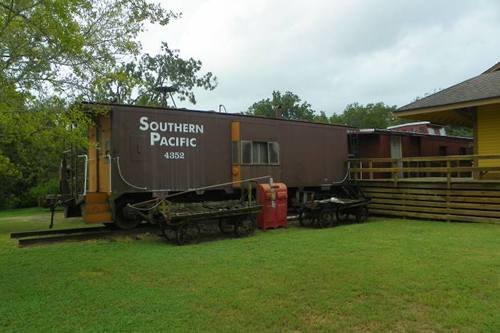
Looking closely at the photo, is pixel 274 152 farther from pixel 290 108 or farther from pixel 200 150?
pixel 290 108

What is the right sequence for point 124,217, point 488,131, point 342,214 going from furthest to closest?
point 488,131
point 342,214
point 124,217

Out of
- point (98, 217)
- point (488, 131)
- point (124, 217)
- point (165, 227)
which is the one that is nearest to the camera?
point (165, 227)

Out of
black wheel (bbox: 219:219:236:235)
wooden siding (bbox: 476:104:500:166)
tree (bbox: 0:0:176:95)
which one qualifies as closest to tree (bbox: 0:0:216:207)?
tree (bbox: 0:0:176:95)

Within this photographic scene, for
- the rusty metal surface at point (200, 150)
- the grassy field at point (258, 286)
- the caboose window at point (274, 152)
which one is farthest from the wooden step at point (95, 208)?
the caboose window at point (274, 152)

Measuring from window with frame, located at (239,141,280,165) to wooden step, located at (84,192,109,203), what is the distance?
3579mm

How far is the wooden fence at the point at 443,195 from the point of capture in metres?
11.2

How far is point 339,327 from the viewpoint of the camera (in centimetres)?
422

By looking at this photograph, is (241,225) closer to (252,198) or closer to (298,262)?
(252,198)

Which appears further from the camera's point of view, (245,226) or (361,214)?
(361,214)

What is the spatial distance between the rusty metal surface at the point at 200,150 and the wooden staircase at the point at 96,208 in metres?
0.35

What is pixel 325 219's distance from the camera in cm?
1146

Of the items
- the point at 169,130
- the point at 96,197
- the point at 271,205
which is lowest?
the point at 271,205

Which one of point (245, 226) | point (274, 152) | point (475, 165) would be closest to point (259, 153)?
point (274, 152)

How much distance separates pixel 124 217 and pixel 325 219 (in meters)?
4.84
